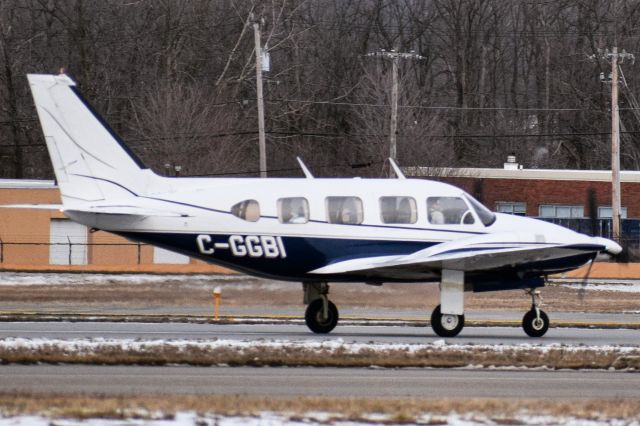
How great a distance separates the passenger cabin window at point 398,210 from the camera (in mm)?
23328

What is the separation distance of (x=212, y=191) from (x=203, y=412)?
10523 mm

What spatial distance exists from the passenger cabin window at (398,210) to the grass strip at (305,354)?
3.59 m

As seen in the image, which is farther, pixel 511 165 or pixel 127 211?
pixel 511 165

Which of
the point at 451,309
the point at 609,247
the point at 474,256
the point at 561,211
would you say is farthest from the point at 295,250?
the point at 561,211

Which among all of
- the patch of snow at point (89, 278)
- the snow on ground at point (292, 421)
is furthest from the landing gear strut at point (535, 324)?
the patch of snow at point (89, 278)

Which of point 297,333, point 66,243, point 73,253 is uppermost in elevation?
point 66,243

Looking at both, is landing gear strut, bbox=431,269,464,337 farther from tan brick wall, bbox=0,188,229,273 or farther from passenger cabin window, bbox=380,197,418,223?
tan brick wall, bbox=0,188,229,273

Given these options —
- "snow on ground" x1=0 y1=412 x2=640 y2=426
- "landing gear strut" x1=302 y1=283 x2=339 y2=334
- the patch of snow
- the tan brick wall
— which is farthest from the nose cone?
the tan brick wall

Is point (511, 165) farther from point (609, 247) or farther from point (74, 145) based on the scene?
point (74, 145)

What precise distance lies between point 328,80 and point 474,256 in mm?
54948

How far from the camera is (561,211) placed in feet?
210

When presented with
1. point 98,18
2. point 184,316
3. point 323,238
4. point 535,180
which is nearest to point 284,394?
point 323,238

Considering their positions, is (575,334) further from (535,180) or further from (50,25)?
(50,25)

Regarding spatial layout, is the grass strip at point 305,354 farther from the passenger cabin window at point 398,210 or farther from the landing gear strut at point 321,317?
the landing gear strut at point 321,317
